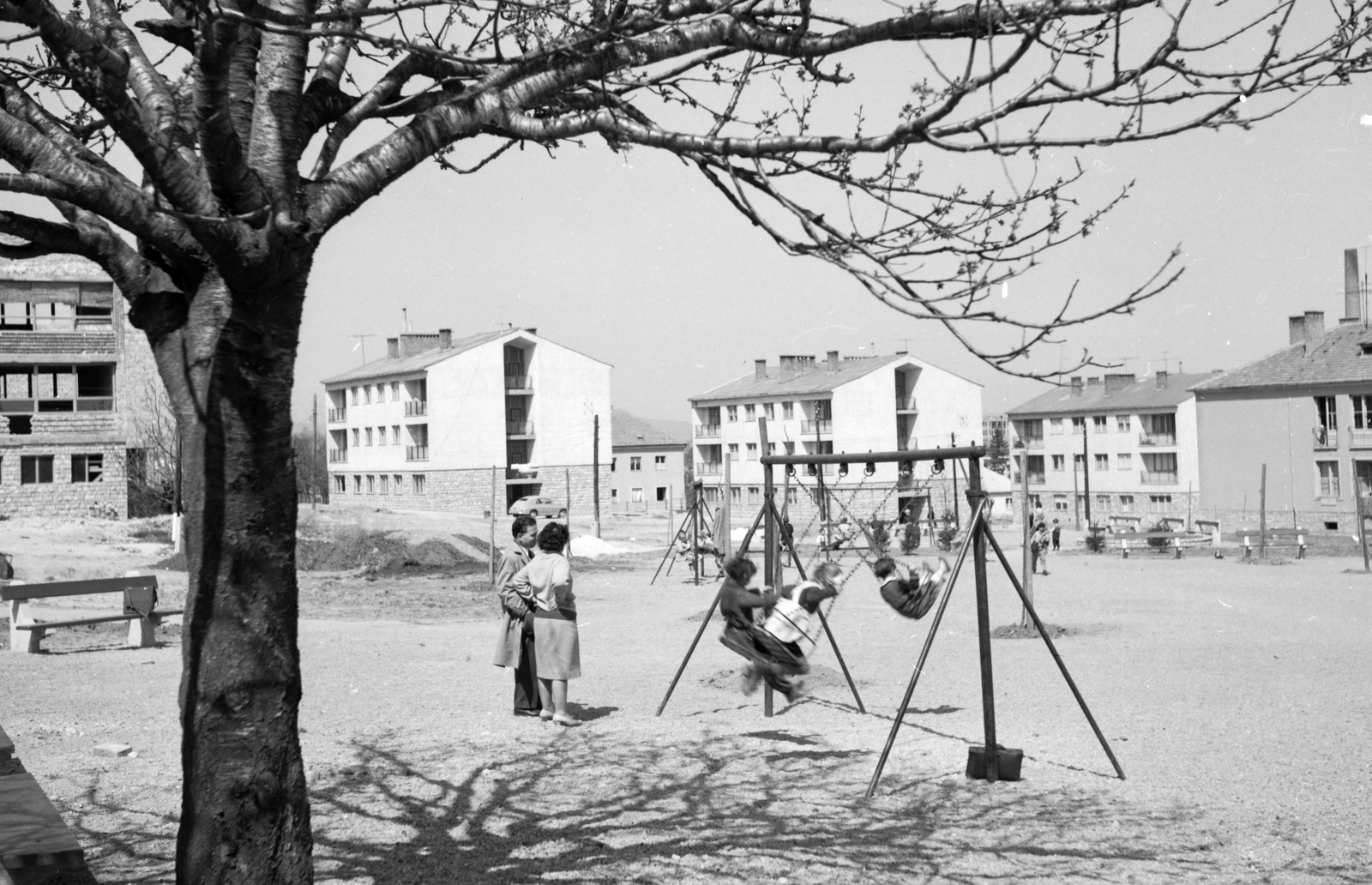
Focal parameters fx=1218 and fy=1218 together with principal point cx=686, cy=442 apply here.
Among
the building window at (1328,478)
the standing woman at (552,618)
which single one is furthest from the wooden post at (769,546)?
the building window at (1328,478)

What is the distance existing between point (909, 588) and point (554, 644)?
305 centimetres

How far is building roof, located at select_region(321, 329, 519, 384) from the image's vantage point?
6397 centimetres

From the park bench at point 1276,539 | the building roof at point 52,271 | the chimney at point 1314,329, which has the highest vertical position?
the building roof at point 52,271

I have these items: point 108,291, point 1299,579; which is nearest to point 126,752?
point 1299,579

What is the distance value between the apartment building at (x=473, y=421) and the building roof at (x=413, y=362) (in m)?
0.14

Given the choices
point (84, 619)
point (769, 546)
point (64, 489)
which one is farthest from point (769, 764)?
point (64, 489)

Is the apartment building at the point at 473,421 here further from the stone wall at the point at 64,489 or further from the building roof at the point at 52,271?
the stone wall at the point at 64,489

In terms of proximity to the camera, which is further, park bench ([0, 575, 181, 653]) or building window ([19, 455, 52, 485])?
building window ([19, 455, 52, 485])

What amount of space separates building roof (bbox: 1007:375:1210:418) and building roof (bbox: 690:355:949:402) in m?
11.4

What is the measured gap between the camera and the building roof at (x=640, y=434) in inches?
3467

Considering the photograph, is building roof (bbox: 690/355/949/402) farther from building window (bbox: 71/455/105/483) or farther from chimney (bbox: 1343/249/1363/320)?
building window (bbox: 71/455/105/483)

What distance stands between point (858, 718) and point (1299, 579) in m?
21.1

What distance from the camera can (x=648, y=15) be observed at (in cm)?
438

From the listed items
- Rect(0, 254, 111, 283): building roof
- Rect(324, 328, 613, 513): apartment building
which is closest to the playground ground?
Rect(0, 254, 111, 283): building roof
